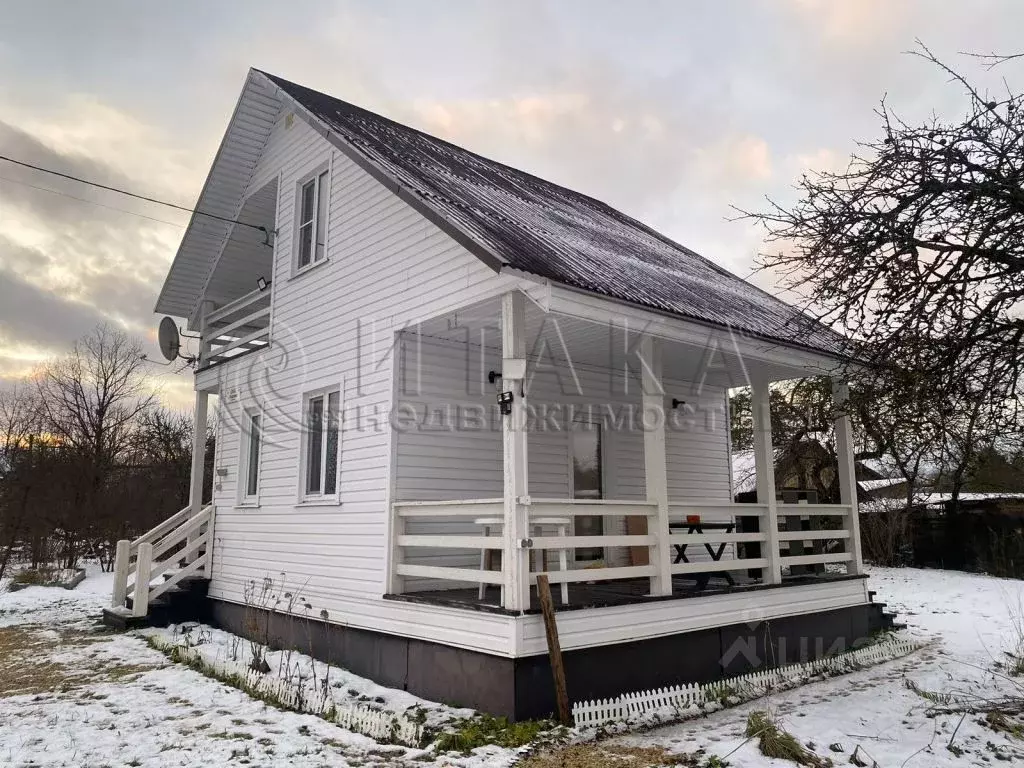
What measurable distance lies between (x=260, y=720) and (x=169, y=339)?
336 inches

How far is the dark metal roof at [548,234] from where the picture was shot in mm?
6922

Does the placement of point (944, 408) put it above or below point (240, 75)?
below

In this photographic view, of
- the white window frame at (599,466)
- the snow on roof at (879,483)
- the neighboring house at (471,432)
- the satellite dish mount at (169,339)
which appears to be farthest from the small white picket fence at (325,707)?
the snow on roof at (879,483)

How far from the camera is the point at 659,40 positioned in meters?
11.3

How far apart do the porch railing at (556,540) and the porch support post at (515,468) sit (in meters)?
0.09

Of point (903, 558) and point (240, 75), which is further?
point (903, 558)

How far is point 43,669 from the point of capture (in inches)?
320

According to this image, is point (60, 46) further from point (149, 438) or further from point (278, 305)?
point (149, 438)

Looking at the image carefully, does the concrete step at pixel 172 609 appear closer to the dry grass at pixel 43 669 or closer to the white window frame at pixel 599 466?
the dry grass at pixel 43 669

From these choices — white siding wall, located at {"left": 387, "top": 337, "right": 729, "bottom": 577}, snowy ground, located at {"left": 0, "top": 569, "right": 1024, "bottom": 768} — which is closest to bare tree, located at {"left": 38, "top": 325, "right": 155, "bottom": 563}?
snowy ground, located at {"left": 0, "top": 569, "right": 1024, "bottom": 768}

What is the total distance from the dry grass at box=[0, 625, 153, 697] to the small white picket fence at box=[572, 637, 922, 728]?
5137 mm

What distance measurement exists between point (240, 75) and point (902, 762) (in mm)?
12245

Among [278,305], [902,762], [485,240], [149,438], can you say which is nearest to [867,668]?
[902,762]

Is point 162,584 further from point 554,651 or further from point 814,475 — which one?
point 814,475
